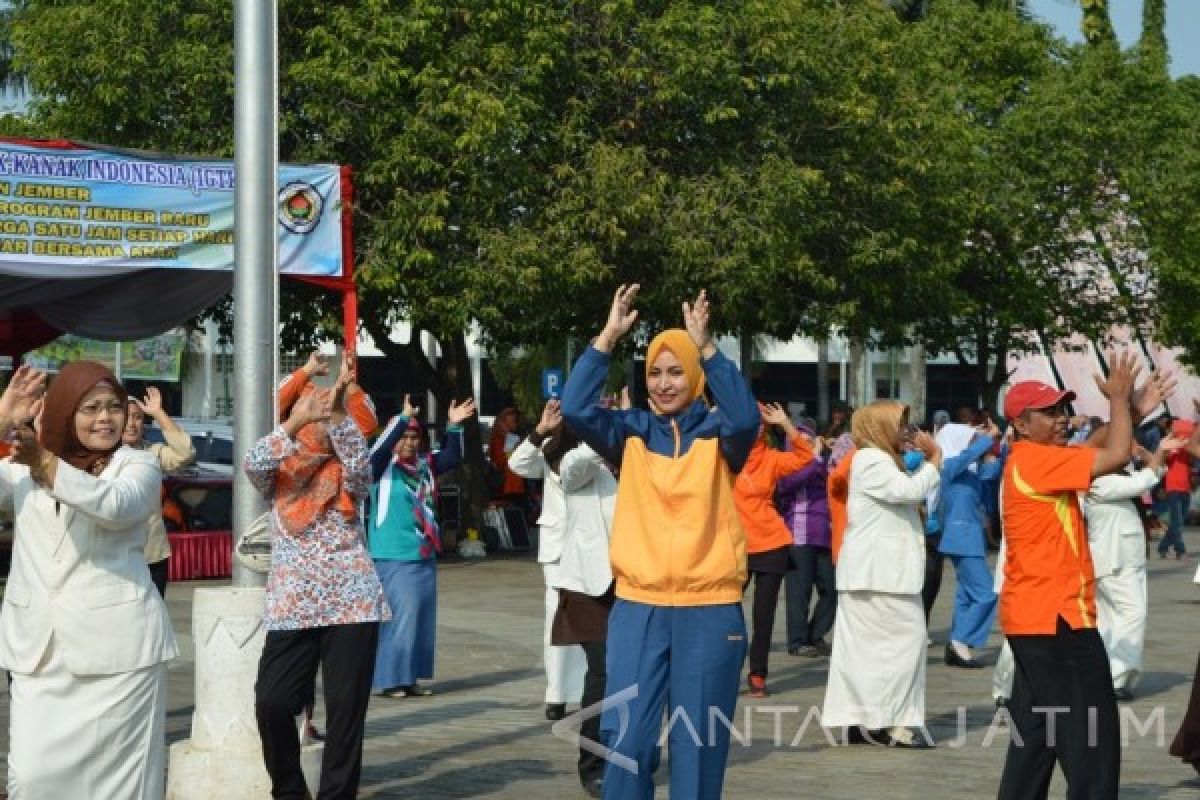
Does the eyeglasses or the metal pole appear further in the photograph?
the metal pole

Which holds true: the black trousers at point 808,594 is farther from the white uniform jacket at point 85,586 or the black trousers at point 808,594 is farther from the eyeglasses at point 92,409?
the eyeglasses at point 92,409

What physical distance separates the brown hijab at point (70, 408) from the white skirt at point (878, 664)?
5.48 metres

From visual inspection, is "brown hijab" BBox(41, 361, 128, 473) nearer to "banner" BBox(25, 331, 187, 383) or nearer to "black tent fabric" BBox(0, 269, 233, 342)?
"black tent fabric" BBox(0, 269, 233, 342)

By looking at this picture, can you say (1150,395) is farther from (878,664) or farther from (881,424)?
(878,664)

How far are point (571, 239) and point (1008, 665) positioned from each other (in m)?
13.1

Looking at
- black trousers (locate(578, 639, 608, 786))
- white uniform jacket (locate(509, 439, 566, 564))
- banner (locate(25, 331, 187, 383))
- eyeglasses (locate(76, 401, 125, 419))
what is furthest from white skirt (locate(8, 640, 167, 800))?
banner (locate(25, 331, 187, 383))

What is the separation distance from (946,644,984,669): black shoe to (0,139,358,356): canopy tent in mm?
4809

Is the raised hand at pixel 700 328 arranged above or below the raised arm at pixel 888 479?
above

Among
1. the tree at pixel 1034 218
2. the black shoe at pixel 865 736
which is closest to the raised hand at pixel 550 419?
the black shoe at pixel 865 736

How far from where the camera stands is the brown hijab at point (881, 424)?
10867mm

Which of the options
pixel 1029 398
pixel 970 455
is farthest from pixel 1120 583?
pixel 1029 398

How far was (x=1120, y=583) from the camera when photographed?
1302 centimetres

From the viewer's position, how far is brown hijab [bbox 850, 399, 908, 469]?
1087cm

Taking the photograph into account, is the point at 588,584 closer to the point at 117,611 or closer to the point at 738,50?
the point at 117,611
